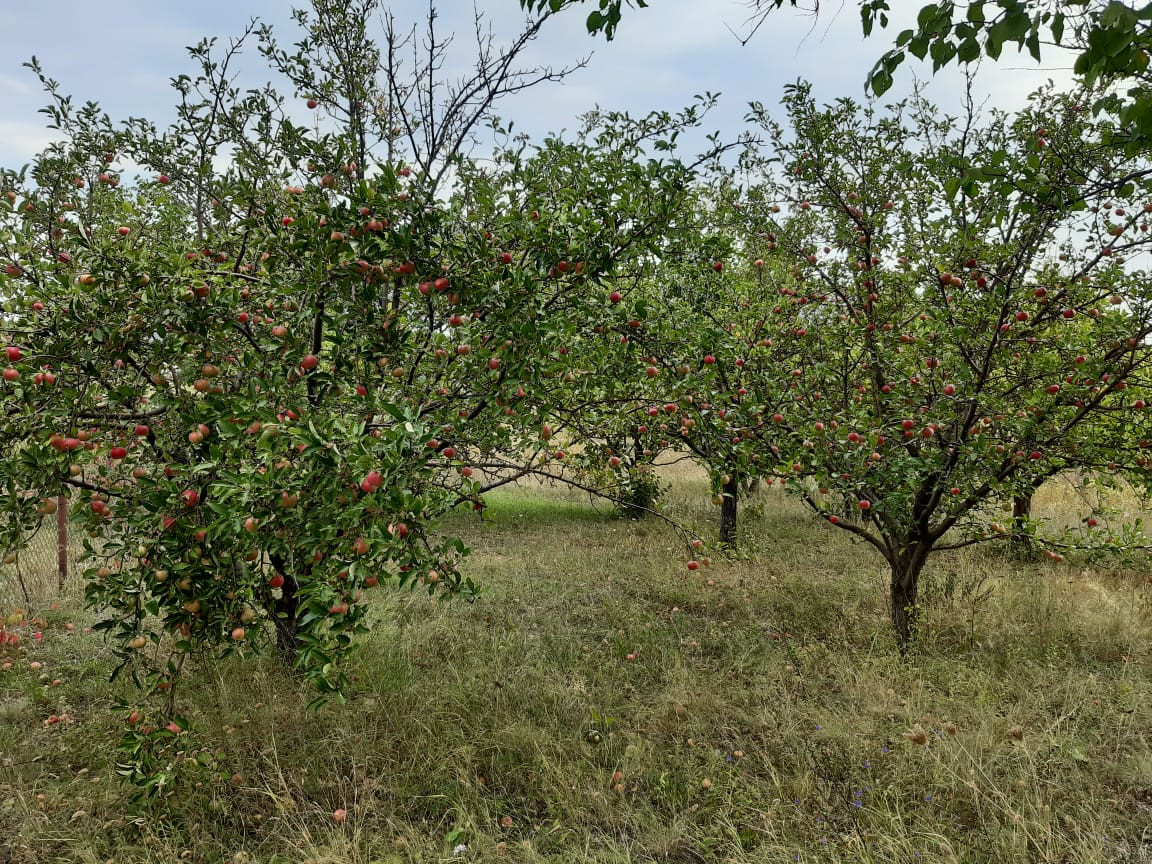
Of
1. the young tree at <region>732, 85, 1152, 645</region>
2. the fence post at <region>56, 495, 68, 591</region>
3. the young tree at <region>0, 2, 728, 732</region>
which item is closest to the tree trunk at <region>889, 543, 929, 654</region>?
the young tree at <region>732, 85, 1152, 645</region>

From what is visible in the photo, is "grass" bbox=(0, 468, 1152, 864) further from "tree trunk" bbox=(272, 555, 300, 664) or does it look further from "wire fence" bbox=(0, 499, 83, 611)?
"wire fence" bbox=(0, 499, 83, 611)

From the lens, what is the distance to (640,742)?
13.0 ft

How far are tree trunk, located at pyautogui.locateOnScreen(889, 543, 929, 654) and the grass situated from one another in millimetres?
229

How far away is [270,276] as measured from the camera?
9.75 ft

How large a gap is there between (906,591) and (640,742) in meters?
2.97

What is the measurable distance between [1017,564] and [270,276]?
8837mm

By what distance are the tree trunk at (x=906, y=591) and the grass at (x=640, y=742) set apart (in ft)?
0.75

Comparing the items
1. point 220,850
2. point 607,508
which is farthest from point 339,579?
point 607,508

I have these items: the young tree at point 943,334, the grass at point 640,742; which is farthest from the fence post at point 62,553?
the young tree at point 943,334

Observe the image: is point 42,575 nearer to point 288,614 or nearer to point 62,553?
point 62,553

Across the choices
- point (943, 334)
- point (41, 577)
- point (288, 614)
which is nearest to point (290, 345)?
point (288, 614)

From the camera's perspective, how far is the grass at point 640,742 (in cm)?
313

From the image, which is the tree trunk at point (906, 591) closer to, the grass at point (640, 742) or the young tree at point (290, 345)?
the grass at point (640, 742)

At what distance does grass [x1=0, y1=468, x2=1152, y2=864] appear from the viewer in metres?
3.13
